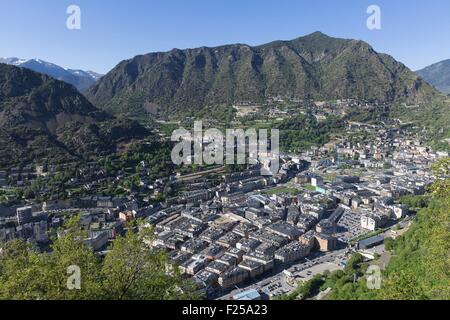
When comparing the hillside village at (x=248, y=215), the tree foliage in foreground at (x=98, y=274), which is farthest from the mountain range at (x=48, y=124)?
the tree foliage in foreground at (x=98, y=274)

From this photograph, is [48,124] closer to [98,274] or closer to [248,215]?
[248,215]

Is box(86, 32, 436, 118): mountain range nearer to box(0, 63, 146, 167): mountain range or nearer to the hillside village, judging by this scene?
box(0, 63, 146, 167): mountain range

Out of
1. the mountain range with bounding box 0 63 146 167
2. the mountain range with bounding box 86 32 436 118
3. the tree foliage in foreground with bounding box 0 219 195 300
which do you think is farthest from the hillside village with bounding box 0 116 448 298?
the mountain range with bounding box 86 32 436 118

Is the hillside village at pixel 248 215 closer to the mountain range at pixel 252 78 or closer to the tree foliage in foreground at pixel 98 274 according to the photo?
the tree foliage in foreground at pixel 98 274

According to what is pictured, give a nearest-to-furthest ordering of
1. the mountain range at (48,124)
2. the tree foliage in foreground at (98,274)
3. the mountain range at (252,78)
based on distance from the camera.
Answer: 1. the tree foliage in foreground at (98,274)
2. the mountain range at (48,124)
3. the mountain range at (252,78)

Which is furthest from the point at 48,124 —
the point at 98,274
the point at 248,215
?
the point at 98,274

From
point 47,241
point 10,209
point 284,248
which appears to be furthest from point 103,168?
point 284,248
